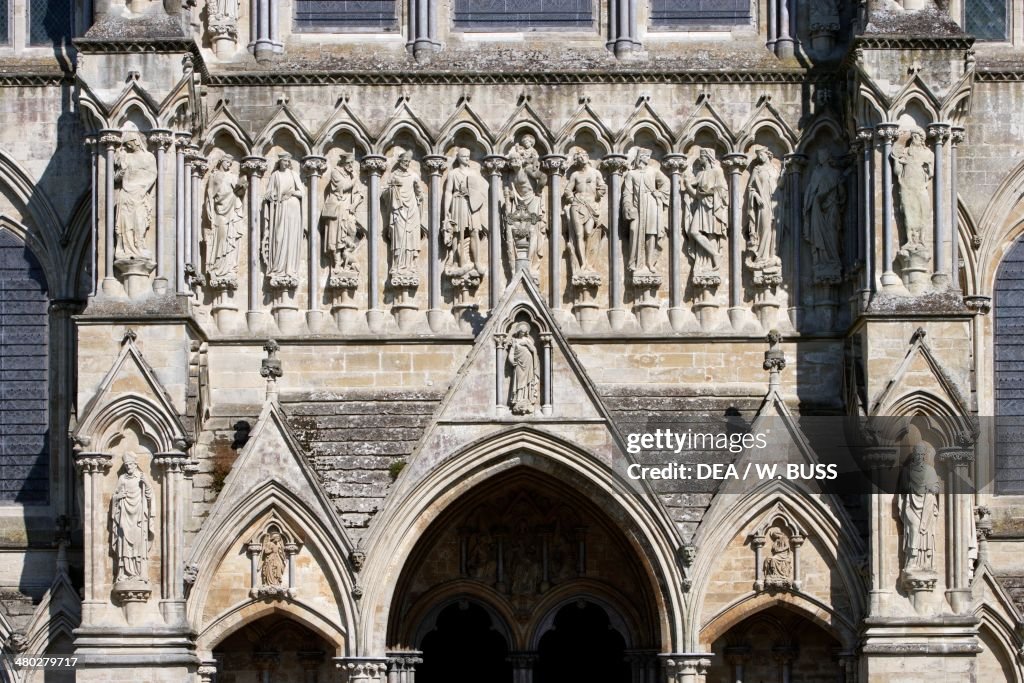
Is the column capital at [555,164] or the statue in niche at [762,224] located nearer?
the statue in niche at [762,224]

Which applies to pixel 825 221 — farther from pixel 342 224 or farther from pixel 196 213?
pixel 196 213

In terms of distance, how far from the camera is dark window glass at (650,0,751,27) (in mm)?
27438

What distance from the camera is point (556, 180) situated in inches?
1053

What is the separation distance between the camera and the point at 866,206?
84.1 feet

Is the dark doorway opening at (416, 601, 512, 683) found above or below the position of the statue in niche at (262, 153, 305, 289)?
below

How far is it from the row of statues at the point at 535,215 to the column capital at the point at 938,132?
1328 millimetres

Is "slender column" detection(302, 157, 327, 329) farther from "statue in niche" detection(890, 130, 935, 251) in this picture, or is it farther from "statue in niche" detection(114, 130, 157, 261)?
"statue in niche" detection(890, 130, 935, 251)

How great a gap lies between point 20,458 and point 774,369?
30.5 ft

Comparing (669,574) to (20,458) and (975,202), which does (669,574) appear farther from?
(20,458)

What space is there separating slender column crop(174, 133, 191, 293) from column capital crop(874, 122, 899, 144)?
7.97 metres

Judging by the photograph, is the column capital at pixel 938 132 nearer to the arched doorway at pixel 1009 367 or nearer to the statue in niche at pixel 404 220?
the arched doorway at pixel 1009 367

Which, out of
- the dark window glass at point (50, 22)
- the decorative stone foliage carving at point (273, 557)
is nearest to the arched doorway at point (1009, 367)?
the decorative stone foliage carving at point (273, 557)

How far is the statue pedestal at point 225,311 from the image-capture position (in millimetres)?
26484

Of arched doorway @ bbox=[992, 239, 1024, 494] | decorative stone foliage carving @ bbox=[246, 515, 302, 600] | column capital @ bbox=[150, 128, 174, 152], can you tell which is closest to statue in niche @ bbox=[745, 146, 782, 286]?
arched doorway @ bbox=[992, 239, 1024, 494]
